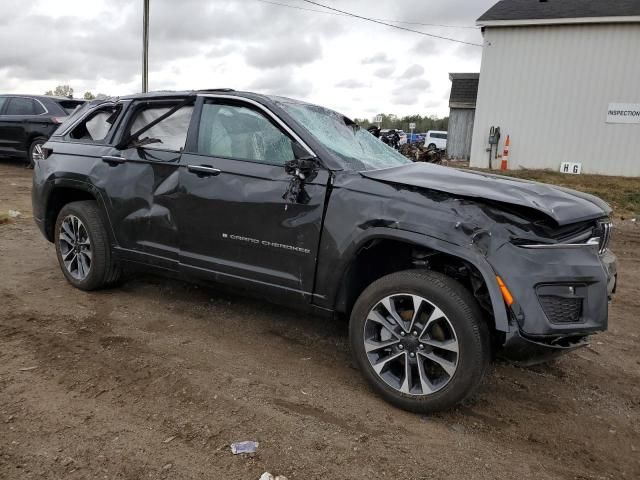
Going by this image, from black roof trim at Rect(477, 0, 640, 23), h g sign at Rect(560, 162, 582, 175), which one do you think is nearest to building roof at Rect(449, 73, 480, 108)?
black roof trim at Rect(477, 0, 640, 23)

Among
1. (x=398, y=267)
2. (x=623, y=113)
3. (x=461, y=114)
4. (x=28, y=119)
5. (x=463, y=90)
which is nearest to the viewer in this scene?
(x=398, y=267)

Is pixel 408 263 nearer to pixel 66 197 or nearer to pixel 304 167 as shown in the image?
pixel 304 167

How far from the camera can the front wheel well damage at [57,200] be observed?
4787 millimetres

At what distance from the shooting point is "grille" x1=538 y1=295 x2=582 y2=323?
2719mm

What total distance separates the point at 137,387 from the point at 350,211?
1669 mm

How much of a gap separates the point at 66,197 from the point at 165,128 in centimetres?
142

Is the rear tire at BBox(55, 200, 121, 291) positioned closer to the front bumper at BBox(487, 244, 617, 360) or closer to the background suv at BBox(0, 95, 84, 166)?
the front bumper at BBox(487, 244, 617, 360)

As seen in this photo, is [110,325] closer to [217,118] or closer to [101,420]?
[101,420]

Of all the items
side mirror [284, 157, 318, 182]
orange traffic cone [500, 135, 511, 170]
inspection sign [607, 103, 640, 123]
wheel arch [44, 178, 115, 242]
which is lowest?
wheel arch [44, 178, 115, 242]

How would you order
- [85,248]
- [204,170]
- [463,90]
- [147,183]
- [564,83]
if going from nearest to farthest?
[204,170]
[147,183]
[85,248]
[564,83]
[463,90]

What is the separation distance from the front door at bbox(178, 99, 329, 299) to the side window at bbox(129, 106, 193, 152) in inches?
6.8

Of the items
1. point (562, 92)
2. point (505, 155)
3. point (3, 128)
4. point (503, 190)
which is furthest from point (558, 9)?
point (3, 128)

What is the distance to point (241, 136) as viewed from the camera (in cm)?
384

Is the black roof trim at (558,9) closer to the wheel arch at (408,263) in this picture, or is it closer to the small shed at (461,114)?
the small shed at (461,114)
